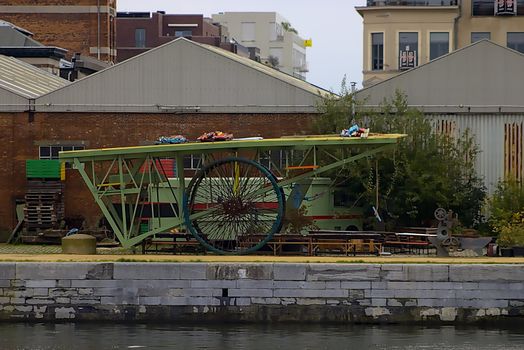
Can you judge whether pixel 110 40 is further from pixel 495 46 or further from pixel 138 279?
pixel 138 279

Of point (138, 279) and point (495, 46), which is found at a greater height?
point (495, 46)

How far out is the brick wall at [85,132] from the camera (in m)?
50.6

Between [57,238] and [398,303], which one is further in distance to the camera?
[57,238]

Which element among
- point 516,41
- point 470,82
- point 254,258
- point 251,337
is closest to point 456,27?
point 516,41

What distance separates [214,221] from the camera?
42.9 m

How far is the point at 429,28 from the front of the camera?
287ft

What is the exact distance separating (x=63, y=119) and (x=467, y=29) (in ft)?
141

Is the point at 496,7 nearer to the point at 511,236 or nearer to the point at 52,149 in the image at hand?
the point at 52,149

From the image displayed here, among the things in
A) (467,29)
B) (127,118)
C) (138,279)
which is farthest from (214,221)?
(467,29)

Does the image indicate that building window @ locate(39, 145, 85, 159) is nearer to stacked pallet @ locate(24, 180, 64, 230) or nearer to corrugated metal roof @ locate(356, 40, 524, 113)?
stacked pallet @ locate(24, 180, 64, 230)

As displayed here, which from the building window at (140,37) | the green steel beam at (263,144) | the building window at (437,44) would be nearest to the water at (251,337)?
the green steel beam at (263,144)

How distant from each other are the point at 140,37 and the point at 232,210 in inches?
3374

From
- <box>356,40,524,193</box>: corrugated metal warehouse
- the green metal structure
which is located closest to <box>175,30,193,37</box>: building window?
<box>356,40,524,193</box>: corrugated metal warehouse

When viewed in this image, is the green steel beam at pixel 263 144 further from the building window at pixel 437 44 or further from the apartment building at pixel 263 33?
the apartment building at pixel 263 33
